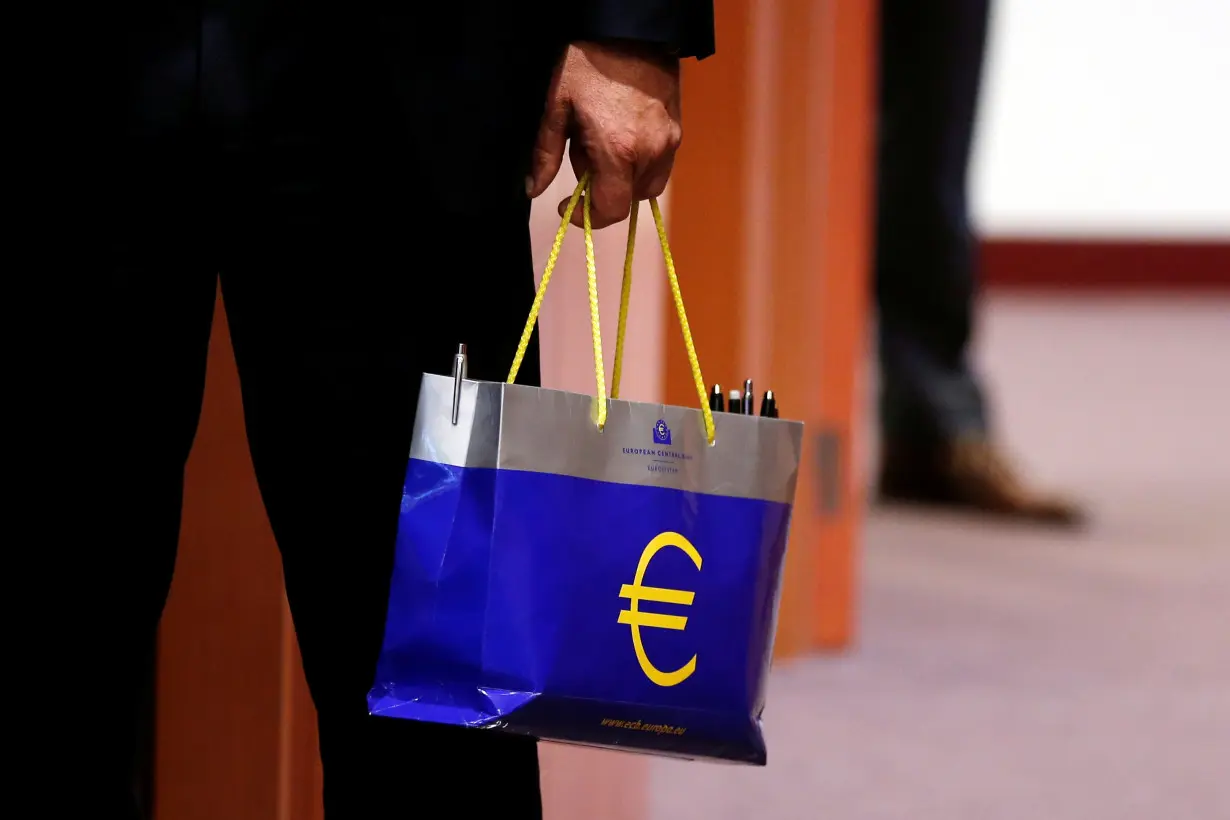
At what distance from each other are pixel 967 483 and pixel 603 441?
8.61 feet

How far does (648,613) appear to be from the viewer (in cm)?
75

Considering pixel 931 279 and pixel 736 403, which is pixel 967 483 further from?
pixel 736 403

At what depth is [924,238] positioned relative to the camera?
10.8ft

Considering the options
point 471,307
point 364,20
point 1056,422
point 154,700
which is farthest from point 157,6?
point 1056,422

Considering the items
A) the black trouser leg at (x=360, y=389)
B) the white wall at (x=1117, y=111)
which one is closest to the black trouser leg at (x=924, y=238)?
the black trouser leg at (x=360, y=389)

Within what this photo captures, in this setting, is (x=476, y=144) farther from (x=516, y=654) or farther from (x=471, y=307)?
(x=516, y=654)

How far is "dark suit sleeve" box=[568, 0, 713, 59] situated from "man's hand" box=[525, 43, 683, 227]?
2 cm

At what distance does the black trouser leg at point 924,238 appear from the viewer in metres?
3.17

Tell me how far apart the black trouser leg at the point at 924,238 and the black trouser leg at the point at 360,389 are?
2553 millimetres

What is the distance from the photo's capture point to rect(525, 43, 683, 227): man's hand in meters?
0.73

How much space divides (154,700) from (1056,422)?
151 inches

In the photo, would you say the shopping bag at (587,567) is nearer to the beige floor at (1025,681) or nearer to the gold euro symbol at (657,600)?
the gold euro symbol at (657,600)

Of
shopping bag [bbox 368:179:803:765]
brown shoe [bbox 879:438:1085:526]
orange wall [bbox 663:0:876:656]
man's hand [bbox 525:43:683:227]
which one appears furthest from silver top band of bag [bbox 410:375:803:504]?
brown shoe [bbox 879:438:1085:526]

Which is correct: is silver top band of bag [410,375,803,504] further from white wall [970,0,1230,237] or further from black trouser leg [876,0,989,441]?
white wall [970,0,1230,237]
